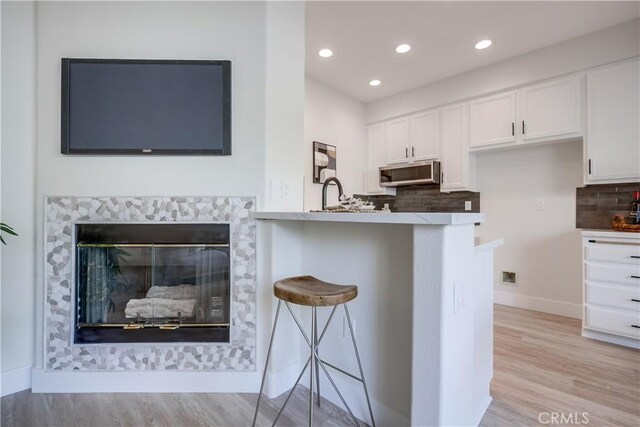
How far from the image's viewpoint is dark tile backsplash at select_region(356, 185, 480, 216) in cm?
372

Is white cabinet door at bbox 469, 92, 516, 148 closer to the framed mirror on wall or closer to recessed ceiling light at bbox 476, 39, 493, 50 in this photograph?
recessed ceiling light at bbox 476, 39, 493, 50

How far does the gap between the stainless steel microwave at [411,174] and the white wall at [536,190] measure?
1.88 ft

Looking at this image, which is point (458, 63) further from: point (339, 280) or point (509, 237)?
point (339, 280)

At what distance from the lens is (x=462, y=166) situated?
349 centimetres

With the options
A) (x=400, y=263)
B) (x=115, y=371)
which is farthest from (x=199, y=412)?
(x=400, y=263)

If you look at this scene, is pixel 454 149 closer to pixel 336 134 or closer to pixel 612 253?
pixel 336 134

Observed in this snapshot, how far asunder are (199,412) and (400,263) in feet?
4.25

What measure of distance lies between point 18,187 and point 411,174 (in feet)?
11.7

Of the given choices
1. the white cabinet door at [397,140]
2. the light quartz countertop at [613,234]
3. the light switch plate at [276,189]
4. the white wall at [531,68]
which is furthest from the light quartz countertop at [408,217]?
the white cabinet door at [397,140]

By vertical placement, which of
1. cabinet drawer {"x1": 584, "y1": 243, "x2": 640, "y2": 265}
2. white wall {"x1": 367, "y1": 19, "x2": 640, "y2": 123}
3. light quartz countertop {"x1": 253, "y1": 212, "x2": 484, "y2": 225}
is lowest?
cabinet drawer {"x1": 584, "y1": 243, "x2": 640, "y2": 265}

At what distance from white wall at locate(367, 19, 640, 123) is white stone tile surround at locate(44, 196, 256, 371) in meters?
3.04

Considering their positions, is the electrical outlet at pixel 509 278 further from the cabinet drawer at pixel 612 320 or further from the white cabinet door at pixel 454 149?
the white cabinet door at pixel 454 149

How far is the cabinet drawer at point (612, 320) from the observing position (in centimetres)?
224

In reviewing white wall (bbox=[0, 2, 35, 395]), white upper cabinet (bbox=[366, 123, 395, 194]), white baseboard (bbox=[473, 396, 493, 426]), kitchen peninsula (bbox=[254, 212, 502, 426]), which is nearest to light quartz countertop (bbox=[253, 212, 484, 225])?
kitchen peninsula (bbox=[254, 212, 502, 426])
